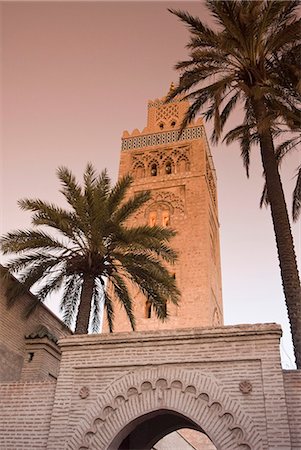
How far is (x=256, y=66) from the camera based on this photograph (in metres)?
10.7

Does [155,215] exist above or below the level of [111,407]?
above

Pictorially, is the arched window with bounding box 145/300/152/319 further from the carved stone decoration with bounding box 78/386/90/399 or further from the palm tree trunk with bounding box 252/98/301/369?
the carved stone decoration with bounding box 78/386/90/399

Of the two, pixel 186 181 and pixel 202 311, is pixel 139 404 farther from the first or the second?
pixel 186 181

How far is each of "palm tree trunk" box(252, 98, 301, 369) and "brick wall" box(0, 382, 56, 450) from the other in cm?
451

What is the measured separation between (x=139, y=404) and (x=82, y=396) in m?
1.04

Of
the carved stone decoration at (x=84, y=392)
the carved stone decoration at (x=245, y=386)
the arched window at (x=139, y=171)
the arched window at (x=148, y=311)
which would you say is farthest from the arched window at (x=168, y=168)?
the carved stone decoration at (x=245, y=386)

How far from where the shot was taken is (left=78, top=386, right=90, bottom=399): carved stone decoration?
825cm

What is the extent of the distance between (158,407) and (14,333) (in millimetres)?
5743

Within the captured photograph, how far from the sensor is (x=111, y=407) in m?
8.01

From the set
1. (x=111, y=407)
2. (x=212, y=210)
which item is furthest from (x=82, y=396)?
(x=212, y=210)

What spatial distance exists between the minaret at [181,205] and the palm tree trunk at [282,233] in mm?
10174

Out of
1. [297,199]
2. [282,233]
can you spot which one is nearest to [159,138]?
[297,199]

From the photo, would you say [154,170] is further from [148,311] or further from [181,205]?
[148,311]

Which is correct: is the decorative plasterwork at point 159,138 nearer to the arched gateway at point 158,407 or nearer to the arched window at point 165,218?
the arched window at point 165,218
